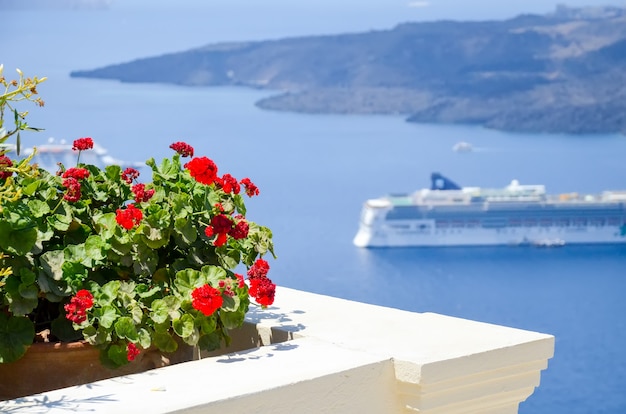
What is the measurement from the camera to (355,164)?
17938 millimetres

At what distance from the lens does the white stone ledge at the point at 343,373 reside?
94cm

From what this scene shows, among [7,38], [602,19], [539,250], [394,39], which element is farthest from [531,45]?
[7,38]

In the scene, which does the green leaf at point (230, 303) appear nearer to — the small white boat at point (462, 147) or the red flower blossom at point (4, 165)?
the red flower blossom at point (4, 165)

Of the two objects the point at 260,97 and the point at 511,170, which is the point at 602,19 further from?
the point at 260,97

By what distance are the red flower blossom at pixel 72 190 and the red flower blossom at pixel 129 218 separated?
0.19 feet

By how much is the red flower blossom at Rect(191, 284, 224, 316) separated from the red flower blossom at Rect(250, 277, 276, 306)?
0.07 meters

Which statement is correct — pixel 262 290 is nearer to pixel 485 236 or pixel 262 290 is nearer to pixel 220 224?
pixel 220 224

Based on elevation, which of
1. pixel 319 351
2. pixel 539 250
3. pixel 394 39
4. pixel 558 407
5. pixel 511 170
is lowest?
pixel 558 407

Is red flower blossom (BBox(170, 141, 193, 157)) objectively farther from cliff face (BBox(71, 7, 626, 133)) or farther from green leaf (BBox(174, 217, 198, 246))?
cliff face (BBox(71, 7, 626, 133))

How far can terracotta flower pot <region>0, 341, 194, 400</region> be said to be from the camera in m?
1.10

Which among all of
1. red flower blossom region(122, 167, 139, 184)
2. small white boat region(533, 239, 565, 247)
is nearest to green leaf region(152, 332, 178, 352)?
red flower blossom region(122, 167, 139, 184)

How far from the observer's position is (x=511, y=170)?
17.4 meters

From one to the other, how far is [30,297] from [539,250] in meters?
17.3

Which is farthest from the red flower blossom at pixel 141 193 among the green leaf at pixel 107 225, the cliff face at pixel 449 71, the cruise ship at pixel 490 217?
the cruise ship at pixel 490 217
